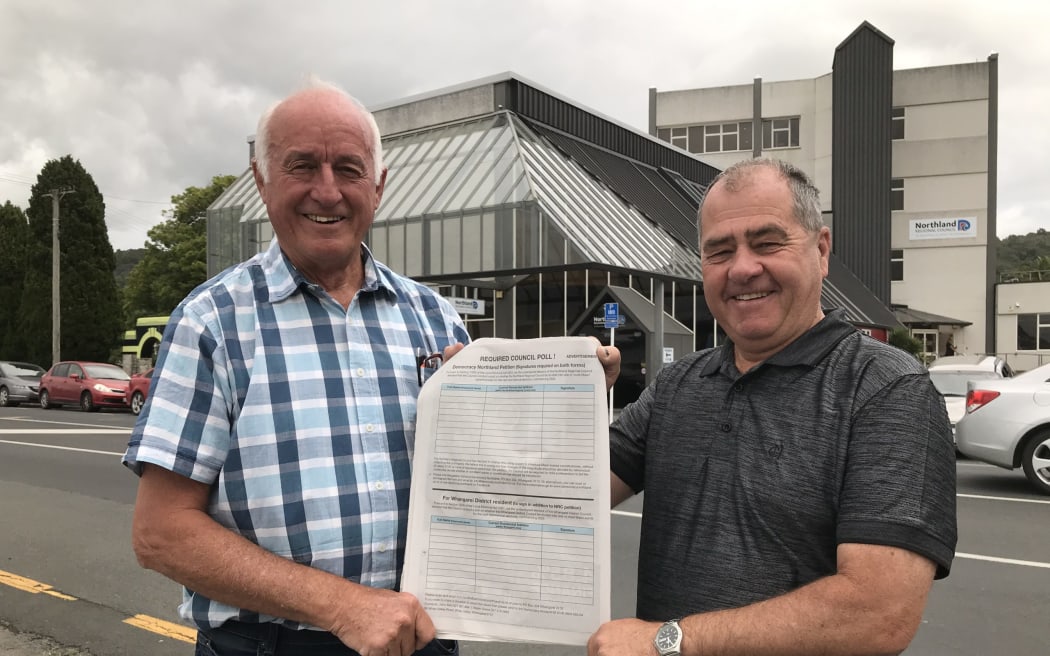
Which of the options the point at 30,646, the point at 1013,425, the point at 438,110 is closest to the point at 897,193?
the point at 438,110

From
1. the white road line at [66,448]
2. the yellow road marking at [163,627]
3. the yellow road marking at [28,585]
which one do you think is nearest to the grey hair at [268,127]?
the yellow road marking at [163,627]

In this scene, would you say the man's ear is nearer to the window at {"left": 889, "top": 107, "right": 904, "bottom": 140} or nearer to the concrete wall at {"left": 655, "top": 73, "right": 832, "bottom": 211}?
the concrete wall at {"left": 655, "top": 73, "right": 832, "bottom": 211}

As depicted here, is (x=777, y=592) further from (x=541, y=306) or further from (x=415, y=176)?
(x=415, y=176)

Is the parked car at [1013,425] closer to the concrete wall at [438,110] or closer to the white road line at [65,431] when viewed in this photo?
the white road line at [65,431]

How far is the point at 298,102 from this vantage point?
5.94 ft

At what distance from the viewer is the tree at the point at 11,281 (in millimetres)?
40406

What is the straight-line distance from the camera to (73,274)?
3747 centimetres

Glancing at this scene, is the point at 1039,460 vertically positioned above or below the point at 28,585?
above

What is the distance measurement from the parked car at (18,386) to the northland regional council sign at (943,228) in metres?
41.1

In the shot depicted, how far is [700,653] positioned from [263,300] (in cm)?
125

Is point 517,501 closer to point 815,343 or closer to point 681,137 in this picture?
point 815,343

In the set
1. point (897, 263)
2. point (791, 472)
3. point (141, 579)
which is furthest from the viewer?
point (897, 263)

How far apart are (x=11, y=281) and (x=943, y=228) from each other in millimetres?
51139

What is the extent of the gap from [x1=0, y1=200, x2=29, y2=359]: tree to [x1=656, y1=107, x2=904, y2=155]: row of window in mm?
37680
